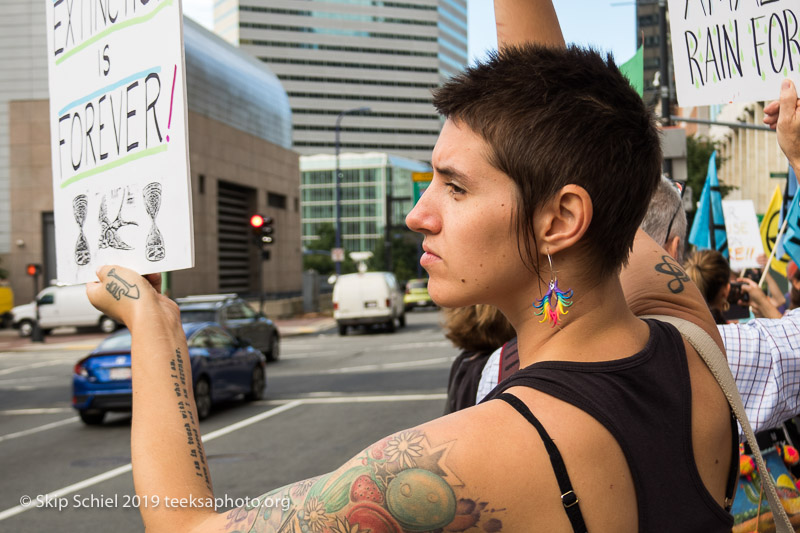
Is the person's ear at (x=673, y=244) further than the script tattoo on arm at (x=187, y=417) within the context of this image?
Yes

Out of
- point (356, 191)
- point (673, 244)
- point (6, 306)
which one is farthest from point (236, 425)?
point (356, 191)

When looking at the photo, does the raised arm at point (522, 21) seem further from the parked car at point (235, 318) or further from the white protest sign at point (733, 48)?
the parked car at point (235, 318)

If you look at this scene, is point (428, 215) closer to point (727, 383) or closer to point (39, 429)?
point (727, 383)

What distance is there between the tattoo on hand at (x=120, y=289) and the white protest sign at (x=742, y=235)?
29.5 ft

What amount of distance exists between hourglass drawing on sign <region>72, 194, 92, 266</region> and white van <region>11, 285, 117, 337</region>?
31.6 m

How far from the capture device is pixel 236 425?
11156 mm

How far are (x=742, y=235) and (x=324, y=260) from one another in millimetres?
84897

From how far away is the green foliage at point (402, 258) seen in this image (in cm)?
8144

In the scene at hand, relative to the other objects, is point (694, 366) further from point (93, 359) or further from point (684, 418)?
point (93, 359)

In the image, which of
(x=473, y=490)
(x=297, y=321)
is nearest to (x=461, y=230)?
(x=473, y=490)

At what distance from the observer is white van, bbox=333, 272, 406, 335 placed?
29.4 metres

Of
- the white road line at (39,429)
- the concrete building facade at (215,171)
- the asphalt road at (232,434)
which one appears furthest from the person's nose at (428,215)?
the concrete building facade at (215,171)

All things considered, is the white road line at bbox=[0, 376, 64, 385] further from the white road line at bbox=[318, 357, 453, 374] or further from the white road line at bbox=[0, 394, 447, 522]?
the white road line at bbox=[0, 394, 447, 522]

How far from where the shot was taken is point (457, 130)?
4.97ft
